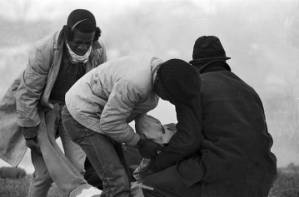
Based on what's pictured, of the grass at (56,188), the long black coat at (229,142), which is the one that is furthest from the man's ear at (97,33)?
the grass at (56,188)

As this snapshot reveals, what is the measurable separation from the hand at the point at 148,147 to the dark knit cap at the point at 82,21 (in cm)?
126

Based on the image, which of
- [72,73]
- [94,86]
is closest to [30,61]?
[72,73]

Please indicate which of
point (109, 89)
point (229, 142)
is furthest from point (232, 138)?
point (109, 89)

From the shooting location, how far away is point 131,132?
4.42 m

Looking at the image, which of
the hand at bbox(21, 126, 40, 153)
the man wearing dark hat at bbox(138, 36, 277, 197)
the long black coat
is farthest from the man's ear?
the long black coat

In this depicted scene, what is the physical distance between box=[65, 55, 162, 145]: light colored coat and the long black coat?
1.51 feet

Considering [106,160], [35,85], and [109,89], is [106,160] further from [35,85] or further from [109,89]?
[35,85]

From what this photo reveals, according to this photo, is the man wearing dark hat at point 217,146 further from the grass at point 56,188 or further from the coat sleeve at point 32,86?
the grass at point 56,188

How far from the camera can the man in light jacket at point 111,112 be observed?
4289 mm

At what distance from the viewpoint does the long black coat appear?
14.7ft

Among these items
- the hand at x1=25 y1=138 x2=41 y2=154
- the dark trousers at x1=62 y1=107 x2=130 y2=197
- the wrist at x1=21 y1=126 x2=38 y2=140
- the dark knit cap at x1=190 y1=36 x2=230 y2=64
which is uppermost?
the dark knit cap at x1=190 y1=36 x2=230 y2=64

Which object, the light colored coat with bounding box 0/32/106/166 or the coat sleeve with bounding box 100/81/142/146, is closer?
the coat sleeve with bounding box 100/81/142/146

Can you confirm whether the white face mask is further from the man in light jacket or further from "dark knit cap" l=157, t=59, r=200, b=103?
"dark knit cap" l=157, t=59, r=200, b=103

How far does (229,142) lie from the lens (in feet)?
14.8
